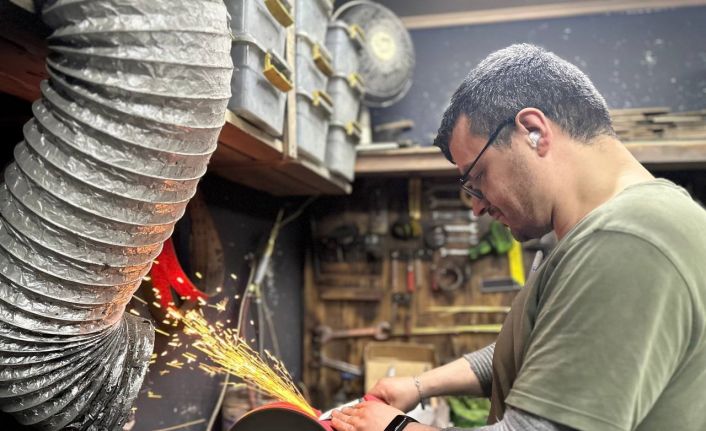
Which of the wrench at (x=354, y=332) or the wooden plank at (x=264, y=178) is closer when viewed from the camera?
the wooden plank at (x=264, y=178)

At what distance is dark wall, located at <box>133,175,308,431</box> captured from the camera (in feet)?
6.36

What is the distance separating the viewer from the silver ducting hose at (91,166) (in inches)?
34.4

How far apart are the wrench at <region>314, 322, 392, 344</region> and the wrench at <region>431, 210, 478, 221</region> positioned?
88cm

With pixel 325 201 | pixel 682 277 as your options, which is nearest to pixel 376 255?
pixel 325 201

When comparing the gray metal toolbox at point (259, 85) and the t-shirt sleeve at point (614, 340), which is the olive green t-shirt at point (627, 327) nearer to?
the t-shirt sleeve at point (614, 340)

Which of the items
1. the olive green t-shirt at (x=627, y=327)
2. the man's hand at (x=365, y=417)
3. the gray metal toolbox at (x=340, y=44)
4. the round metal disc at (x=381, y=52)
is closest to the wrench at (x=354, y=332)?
the round metal disc at (x=381, y=52)

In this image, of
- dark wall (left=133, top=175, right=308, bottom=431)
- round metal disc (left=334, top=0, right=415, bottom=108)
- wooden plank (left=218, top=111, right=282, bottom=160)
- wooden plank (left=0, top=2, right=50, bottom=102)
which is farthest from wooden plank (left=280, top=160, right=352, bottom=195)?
wooden plank (left=0, top=2, right=50, bottom=102)

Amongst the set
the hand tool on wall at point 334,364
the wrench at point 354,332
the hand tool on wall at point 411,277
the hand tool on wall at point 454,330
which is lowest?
the hand tool on wall at point 334,364

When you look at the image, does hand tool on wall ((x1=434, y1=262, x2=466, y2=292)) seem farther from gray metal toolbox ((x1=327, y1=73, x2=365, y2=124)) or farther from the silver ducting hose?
the silver ducting hose

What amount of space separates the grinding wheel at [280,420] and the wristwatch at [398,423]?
0.51 feet

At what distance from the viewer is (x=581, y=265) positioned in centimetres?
86

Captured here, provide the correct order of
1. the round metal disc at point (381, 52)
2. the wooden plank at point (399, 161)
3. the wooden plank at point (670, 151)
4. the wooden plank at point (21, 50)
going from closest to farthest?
1. the wooden plank at point (21, 50)
2. the wooden plank at point (670, 151)
3. the wooden plank at point (399, 161)
4. the round metal disc at point (381, 52)

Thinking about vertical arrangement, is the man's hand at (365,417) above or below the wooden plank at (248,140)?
below

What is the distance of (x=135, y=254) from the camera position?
988 mm
